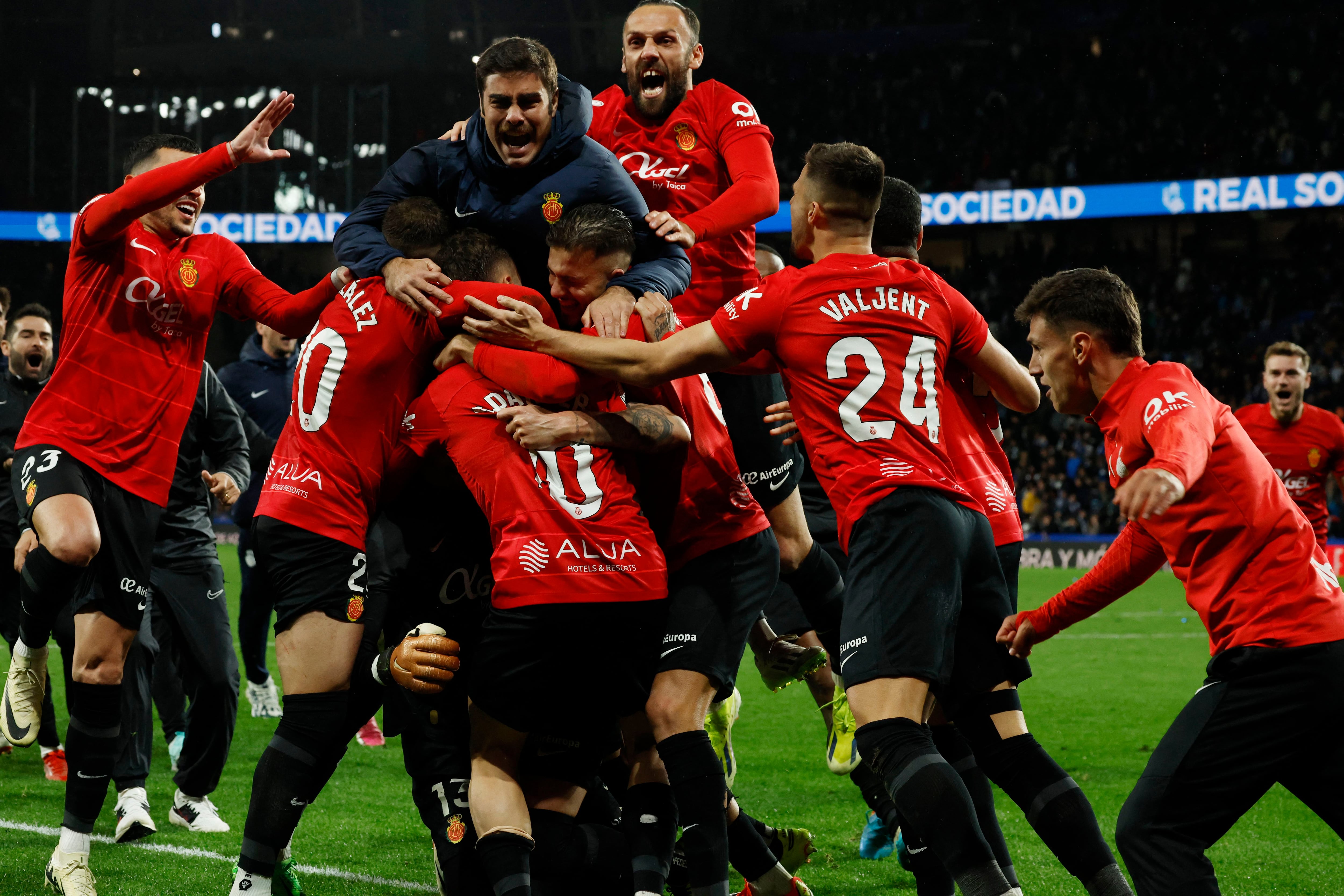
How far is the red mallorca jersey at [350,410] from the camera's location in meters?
4.43

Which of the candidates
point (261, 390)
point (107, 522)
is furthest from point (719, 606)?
point (261, 390)

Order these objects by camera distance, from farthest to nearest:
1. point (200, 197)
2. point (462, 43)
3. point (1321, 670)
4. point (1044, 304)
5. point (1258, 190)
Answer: point (462, 43)
point (1258, 190)
point (200, 197)
point (1044, 304)
point (1321, 670)

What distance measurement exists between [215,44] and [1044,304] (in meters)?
34.9

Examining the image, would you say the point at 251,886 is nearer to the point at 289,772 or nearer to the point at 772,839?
the point at 289,772

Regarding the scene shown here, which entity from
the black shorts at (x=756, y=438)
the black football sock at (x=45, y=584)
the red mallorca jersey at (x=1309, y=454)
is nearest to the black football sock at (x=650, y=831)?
the black shorts at (x=756, y=438)

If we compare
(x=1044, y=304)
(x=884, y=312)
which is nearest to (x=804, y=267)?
(x=884, y=312)

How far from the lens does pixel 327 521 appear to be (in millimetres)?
4379

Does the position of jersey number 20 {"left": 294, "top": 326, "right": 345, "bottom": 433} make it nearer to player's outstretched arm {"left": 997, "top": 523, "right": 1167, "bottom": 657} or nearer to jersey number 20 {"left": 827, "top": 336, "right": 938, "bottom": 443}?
jersey number 20 {"left": 827, "top": 336, "right": 938, "bottom": 443}

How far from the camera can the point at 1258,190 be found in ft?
79.8

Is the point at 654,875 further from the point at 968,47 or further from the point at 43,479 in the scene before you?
the point at 968,47

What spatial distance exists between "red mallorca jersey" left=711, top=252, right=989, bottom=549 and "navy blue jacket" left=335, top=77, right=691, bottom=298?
625 millimetres

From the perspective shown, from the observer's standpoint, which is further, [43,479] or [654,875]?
[43,479]

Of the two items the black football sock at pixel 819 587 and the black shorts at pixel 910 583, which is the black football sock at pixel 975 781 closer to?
the black shorts at pixel 910 583

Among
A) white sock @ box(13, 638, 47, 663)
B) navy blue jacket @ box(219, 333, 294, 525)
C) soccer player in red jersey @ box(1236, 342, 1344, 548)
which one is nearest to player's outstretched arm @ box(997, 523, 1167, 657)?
white sock @ box(13, 638, 47, 663)
